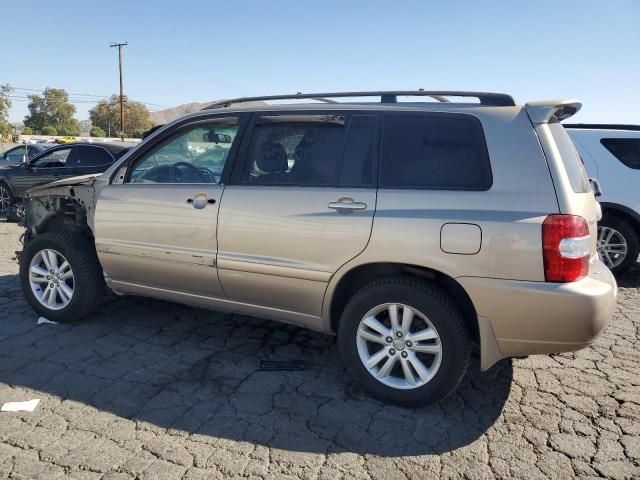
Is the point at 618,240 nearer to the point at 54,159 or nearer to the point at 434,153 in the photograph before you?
the point at 434,153

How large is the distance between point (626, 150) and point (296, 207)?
5001 mm

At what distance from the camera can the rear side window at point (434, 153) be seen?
3029 millimetres

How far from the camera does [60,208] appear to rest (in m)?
4.63

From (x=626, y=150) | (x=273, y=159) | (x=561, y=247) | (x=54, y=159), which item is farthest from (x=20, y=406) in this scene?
(x=54, y=159)

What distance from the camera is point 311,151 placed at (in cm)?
352

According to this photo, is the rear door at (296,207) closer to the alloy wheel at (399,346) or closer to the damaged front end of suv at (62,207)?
the alloy wheel at (399,346)

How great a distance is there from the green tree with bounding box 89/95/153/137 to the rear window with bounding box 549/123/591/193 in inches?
3430

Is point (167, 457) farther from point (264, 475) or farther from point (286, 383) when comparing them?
point (286, 383)

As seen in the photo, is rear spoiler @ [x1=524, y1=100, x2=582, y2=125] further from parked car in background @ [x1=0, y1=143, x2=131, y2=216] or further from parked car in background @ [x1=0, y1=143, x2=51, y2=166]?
parked car in background @ [x1=0, y1=143, x2=51, y2=166]

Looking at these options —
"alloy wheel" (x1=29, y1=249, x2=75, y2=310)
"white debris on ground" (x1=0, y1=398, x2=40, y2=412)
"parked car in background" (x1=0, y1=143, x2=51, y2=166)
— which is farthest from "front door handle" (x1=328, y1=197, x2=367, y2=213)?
"parked car in background" (x1=0, y1=143, x2=51, y2=166)

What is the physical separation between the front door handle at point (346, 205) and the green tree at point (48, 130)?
9286 cm

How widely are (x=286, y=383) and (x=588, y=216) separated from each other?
2.16 metres

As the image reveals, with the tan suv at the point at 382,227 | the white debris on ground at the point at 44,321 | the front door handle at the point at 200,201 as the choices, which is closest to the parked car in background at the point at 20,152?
the white debris on ground at the point at 44,321

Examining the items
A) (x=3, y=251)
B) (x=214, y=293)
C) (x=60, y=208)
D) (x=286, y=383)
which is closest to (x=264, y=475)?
(x=286, y=383)
